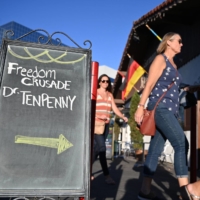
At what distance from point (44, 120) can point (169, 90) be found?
1.51 m

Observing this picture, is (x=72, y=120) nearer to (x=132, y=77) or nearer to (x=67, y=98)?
(x=67, y=98)

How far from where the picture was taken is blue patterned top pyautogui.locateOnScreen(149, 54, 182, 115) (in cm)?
369

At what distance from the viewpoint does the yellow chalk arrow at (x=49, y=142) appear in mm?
2773

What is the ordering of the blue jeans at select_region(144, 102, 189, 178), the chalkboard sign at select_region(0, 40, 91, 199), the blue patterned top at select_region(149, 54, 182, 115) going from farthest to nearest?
1. the blue patterned top at select_region(149, 54, 182, 115)
2. the blue jeans at select_region(144, 102, 189, 178)
3. the chalkboard sign at select_region(0, 40, 91, 199)

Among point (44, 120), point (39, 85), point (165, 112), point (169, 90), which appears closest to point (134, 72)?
point (169, 90)

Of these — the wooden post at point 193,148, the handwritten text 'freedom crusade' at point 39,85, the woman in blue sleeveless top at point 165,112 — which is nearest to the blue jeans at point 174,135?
the woman in blue sleeveless top at point 165,112

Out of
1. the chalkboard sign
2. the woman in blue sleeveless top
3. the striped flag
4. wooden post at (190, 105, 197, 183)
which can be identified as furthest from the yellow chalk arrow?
the striped flag

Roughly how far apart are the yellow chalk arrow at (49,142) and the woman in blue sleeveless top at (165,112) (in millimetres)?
1027

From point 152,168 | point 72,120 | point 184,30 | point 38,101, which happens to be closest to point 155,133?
point 152,168

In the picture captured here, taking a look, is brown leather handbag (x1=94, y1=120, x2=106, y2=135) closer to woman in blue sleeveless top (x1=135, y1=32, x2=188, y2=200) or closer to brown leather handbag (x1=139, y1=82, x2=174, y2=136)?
woman in blue sleeveless top (x1=135, y1=32, x2=188, y2=200)

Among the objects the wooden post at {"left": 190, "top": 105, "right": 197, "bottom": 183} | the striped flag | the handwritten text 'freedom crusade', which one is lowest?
the wooden post at {"left": 190, "top": 105, "right": 197, "bottom": 183}

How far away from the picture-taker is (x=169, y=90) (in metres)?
3.72

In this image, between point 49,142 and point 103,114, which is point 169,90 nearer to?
point 49,142

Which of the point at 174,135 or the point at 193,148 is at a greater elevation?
the point at 174,135
